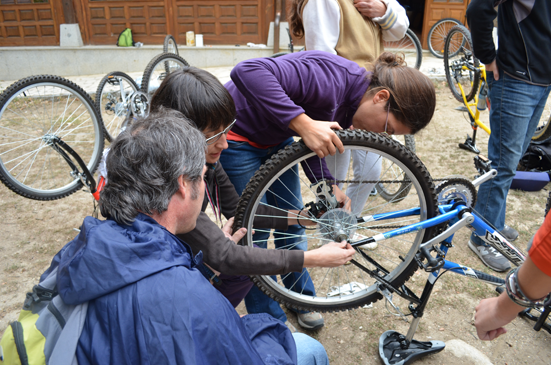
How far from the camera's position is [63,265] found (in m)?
0.94

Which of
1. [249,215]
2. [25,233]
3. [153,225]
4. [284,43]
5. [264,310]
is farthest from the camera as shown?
[284,43]

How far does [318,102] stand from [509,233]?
221 cm

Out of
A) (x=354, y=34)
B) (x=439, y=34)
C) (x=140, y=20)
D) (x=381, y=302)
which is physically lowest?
(x=381, y=302)

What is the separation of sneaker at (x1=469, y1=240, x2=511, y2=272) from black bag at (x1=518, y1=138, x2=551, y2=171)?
1.55 meters

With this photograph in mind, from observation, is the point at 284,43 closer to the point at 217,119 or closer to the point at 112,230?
the point at 217,119

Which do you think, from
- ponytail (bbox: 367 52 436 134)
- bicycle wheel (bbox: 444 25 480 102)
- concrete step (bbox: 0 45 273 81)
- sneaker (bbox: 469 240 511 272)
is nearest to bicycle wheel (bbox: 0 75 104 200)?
ponytail (bbox: 367 52 436 134)

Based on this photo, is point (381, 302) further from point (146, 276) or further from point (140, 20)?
point (140, 20)

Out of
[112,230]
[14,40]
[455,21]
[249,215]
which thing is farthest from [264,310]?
[14,40]

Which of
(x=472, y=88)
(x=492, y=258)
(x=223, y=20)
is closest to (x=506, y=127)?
(x=492, y=258)

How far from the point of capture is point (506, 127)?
8.24 ft

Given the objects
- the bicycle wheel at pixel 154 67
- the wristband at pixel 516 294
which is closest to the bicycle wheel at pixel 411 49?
the bicycle wheel at pixel 154 67

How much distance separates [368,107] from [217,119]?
2.14ft

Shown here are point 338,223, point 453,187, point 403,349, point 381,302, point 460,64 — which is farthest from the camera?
point 460,64

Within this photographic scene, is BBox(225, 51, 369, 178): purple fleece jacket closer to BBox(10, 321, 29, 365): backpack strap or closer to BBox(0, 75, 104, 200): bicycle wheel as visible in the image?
BBox(10, 321, 29, 365): backpack strap
